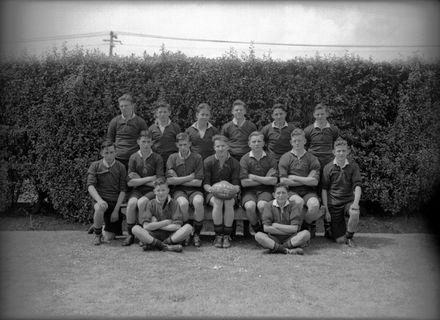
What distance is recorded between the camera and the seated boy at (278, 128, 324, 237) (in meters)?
6.27

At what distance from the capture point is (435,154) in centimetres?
771

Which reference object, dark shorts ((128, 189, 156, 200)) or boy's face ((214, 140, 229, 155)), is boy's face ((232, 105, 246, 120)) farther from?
dark shorts ((128, 189, 156, 200))

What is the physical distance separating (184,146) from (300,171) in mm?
A: 1744

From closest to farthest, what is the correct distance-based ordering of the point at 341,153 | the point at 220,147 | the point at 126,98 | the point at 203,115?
the point at 220,147, the point at 341,153, the point at 203,115, the point at 126,98

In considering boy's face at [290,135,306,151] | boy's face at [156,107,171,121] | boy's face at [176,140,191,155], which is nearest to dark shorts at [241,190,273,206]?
boy's face at [290,135,306,151]

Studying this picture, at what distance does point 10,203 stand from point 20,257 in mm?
2870

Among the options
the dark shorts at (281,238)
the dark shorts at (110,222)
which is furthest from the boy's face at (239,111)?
the dark shorts at (110,222)

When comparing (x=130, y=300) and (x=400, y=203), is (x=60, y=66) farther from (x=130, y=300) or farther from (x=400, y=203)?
(x=400, y=203)

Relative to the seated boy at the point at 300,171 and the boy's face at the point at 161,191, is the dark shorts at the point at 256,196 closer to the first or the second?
the seated boy at the point at 300,171

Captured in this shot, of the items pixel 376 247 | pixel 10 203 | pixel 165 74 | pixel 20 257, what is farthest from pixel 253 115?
pixel 10 203

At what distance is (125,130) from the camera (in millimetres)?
6832

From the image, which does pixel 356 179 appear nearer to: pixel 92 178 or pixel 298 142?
pixel 298 142

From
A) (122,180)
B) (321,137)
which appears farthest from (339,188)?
(122,180)

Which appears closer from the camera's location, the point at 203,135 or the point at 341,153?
the point at 341,153
